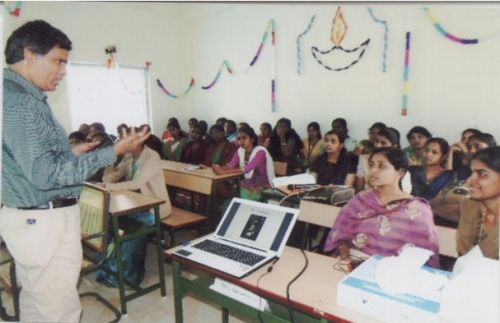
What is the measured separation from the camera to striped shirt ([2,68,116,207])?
1.16m

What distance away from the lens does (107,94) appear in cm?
531

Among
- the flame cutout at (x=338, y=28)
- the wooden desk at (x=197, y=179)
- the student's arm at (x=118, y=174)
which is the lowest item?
the wooden desk at (x=197, y=179)

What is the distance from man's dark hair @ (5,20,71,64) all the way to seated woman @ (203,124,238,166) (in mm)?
3152

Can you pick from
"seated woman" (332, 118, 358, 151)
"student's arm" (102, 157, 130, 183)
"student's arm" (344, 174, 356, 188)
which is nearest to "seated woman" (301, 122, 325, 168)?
"seated woman" (332, 118, 358, 151)

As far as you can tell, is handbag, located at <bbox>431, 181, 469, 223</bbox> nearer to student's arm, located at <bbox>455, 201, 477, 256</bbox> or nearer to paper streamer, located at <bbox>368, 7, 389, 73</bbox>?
student's arm, located at <bbox>455, 201, 477, 256</bbox>

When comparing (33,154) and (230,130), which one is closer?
(33,154)

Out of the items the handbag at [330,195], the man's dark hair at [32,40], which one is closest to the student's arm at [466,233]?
the handbag at [330,195]

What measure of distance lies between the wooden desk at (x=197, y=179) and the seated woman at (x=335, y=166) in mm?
705

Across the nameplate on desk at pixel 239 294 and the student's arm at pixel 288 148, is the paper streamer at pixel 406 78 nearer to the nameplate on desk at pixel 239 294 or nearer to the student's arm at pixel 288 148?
the student's arm at pixel 288 148

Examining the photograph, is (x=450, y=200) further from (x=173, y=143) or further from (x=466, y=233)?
(x=173, y=143)

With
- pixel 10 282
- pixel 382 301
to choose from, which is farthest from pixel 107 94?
pixel 382 301

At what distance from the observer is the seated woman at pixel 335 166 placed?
10.2 ft

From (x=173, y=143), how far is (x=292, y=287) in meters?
4.34

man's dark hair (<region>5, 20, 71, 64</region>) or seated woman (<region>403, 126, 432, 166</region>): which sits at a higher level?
man's dark hair (<region>5, 20, 71, 64</region>)
